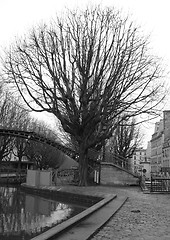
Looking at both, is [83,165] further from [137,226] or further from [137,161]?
[137,161]

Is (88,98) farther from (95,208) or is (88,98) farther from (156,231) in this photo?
(156,231)

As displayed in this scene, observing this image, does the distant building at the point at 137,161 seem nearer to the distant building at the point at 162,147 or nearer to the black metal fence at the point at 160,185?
the distant building at the point at 162,147

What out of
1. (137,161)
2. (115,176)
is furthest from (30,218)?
(137,161)

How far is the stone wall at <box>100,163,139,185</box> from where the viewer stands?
29.1 metres

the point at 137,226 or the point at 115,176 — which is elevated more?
the point at 115,176

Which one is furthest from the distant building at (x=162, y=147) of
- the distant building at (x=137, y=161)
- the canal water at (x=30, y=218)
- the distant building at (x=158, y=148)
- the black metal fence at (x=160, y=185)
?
the canal water at (x=30, y=218)

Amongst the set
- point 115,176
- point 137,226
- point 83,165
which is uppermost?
point 83,165

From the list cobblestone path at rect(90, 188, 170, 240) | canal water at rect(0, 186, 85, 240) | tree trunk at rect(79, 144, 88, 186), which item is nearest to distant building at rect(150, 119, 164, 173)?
tree trunk at rect(79, 144, 88, 186)

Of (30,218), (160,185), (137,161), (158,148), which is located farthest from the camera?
(137,161)

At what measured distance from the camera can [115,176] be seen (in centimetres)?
2914

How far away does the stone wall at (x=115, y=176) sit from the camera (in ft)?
95.3

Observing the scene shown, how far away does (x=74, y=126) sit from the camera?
24.0m

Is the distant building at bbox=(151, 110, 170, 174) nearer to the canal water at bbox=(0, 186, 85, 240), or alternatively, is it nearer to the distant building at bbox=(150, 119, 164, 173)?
the distant building at bbox=(150, 119, 164, 173)

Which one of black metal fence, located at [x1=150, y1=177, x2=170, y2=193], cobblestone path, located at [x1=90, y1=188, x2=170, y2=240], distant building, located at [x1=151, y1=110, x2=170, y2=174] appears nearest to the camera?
cobblestone path, located at [x1=90, y1=188, x2=170, y2=240]
